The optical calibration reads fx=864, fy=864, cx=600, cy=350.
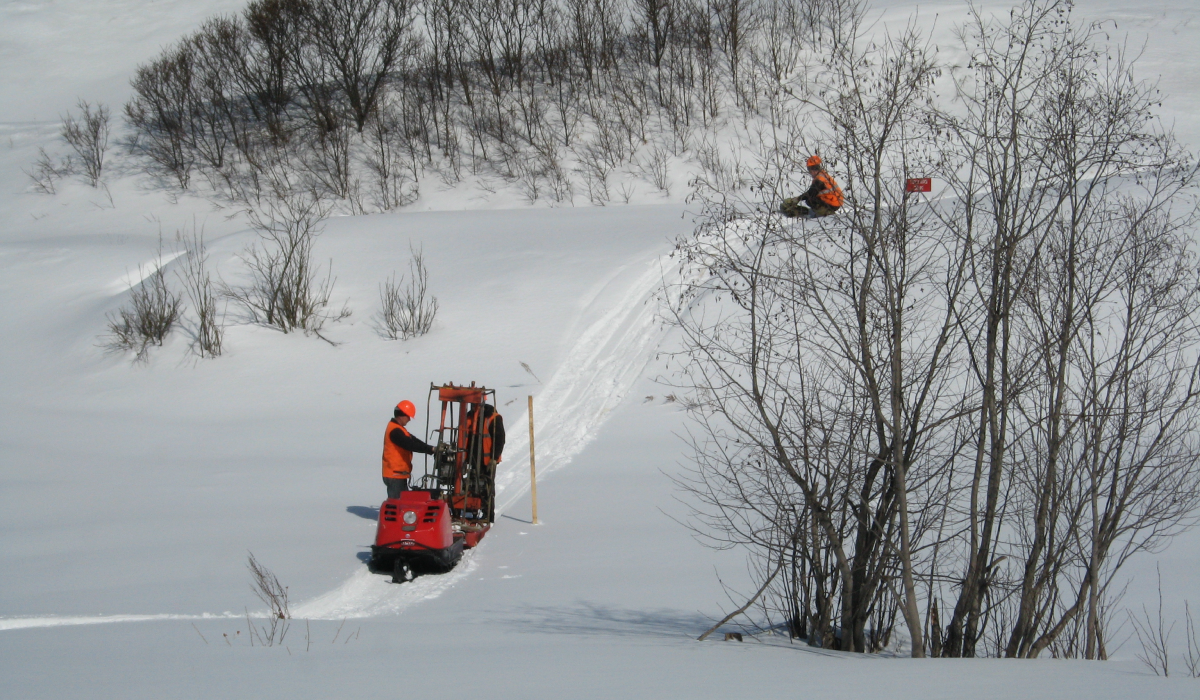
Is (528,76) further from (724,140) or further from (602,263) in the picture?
(602,263)

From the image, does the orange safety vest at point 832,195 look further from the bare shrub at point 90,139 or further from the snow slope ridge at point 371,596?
the bare shrub at point 90,139

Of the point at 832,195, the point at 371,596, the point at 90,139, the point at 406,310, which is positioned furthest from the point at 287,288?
the point at 90,139

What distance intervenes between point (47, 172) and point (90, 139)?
6.72 ft


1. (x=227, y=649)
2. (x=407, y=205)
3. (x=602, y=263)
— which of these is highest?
(x=407, y=205)

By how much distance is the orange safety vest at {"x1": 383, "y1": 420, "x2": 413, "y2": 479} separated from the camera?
9492 mm

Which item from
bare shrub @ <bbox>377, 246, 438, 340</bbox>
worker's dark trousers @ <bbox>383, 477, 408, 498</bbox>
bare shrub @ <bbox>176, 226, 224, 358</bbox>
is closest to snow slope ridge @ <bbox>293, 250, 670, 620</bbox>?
worker's dark trousers @ <bbox>383, 477, 408, 498</bbox>

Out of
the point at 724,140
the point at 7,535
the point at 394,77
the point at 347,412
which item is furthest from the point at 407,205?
the point at 7,535

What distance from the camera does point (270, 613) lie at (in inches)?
274

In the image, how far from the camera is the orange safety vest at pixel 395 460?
949 cm

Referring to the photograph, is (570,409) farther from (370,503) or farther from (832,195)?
(832,195)

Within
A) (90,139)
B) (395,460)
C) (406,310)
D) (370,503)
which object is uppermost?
(90,139)

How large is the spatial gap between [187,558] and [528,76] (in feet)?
99.2

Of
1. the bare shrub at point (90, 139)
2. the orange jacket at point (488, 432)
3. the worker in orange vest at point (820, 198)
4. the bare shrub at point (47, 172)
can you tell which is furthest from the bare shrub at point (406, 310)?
the bare shrub at point (47, 172)

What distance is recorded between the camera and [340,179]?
31.1 metres
